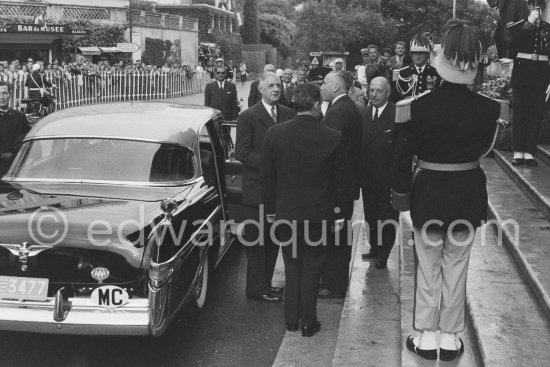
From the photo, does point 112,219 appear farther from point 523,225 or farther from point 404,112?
point 523,225

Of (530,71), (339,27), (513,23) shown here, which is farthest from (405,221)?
(339,27)

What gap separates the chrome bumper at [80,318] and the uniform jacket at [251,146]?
1.77 metres

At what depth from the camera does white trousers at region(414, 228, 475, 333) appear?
445 centimetres

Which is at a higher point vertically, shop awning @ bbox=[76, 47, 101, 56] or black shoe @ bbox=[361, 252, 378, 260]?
shop awning @ bbox=[76, 47, 101, 56]

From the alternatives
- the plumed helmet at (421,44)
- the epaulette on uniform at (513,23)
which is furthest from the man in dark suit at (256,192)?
the epaulette on uniform at (513,23)

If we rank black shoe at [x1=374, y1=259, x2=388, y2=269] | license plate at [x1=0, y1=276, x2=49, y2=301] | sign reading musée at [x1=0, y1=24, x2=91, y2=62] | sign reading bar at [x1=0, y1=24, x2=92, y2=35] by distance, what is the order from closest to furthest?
license plate at [x1=0, y1=276, x2=49, y2=301] < black shoe at [x1=374, y1=259, x2=388, y2=269] < sign reading bar at [x1=0, y1=24, x2=92, y2=35] < sign reading musée at [x1=0, y1=24, x2=91, y2=62]

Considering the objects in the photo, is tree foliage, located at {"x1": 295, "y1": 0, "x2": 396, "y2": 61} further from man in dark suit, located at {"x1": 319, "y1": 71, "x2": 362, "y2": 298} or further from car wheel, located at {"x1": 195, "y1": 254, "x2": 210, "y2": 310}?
car wheel, located at {"x1": 195, "y1": 254, "x2": 210, "y2": 310}

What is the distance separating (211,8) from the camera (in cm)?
7356

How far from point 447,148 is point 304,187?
3.93 feet

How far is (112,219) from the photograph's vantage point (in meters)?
4.91

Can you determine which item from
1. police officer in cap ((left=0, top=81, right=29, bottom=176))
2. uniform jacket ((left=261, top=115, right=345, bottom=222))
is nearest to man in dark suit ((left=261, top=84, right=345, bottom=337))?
uniform jacket ((left=261, top=115, right=345, bottom=222))

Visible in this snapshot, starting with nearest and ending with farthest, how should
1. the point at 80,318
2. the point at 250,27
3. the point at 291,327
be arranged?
the point at 80,318 → the point at 291,327 → the point at 250,27

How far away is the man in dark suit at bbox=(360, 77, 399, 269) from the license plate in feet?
10.4

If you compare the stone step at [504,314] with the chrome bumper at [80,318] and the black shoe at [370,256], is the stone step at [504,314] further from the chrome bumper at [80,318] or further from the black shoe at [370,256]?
the chrome bumper at [80,318]
